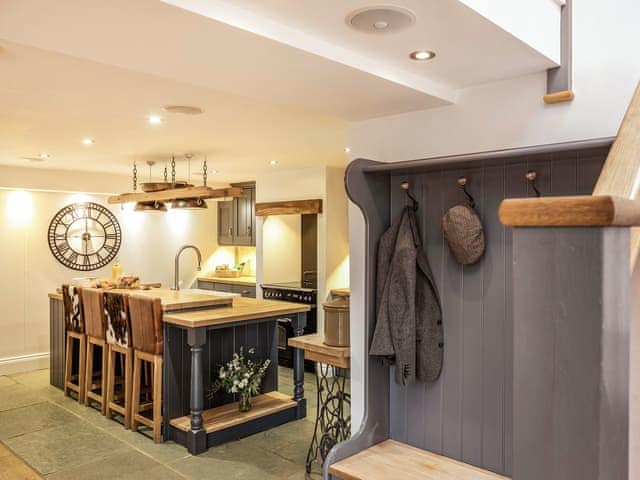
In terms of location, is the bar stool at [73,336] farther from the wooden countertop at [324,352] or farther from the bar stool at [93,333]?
the wooden countertop at [324,352]

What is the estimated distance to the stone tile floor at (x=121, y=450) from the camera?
11.6 feet

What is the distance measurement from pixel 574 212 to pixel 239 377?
3.89m

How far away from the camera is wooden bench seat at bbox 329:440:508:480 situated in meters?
2.27

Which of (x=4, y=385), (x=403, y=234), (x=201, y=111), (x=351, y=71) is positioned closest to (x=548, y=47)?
(x=351, y=71)

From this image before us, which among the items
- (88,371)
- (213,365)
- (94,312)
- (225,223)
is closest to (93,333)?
(94,312)

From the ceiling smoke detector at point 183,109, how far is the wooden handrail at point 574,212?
300 cm

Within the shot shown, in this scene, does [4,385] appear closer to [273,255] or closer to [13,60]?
[273,255]

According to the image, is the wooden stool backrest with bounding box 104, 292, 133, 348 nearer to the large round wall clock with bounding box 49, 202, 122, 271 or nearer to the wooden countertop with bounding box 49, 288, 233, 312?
the wooden countertop with bounding box 49, 288, 233, 312

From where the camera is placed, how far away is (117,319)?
4492 millimetres

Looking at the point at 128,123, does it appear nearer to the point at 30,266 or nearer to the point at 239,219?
the point at 30,266

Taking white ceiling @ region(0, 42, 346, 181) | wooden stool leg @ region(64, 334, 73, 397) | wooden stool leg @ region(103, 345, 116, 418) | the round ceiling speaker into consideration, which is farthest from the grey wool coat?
wooden stool leg @ region(64, 334, 73, 397)

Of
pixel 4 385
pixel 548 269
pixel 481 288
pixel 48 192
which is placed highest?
pixel 48 192

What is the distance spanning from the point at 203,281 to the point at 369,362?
18.2ft

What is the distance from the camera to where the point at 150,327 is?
411 centimetres
